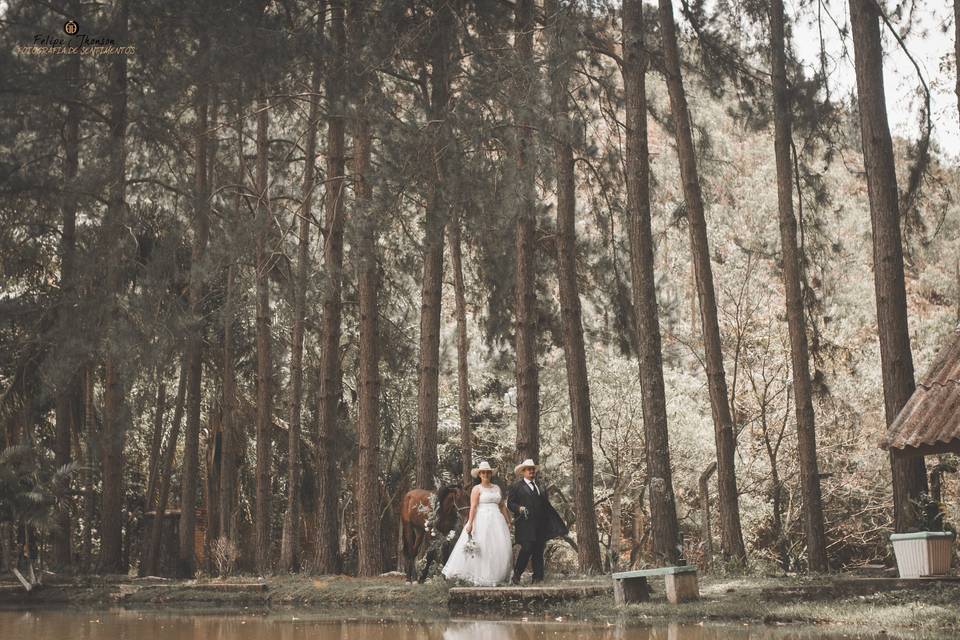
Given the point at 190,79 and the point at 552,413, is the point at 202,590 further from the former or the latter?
the point at 552,413

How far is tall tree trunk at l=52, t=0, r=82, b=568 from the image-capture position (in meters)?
16.9

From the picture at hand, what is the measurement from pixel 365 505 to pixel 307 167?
7.84 m

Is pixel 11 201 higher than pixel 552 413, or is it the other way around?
pixel 11 201

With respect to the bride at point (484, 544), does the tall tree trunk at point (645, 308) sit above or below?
above

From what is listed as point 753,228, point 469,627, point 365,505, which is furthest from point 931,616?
point 753,228

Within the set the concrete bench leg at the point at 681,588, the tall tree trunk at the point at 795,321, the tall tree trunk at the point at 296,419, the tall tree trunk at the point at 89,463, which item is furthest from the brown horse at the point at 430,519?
the tall tree trunk at the point at 89,463

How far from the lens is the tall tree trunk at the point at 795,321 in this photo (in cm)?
1658

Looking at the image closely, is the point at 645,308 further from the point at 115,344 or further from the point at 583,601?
the point at 115,344

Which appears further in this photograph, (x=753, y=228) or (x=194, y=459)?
(x=753, y=228)

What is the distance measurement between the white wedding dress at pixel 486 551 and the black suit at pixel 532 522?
18 cm

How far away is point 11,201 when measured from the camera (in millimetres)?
18047

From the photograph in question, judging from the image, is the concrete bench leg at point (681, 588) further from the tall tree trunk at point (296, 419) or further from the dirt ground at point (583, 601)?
the tall tree trunk at point (296, 419)

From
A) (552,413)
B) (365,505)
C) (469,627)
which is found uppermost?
(552,413)

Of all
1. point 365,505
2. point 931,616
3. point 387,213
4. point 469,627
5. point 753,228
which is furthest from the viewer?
point 753,228
